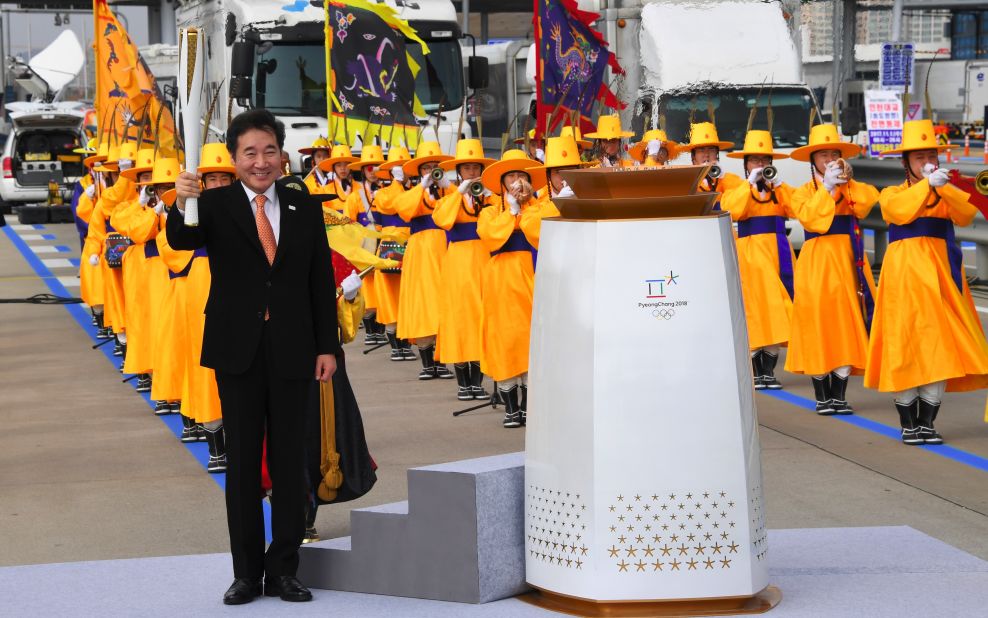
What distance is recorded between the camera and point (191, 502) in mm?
8430

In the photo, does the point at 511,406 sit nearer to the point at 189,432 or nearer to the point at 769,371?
the point at 189,432

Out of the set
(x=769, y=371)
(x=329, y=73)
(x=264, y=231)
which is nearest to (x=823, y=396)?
(x=769, y=371)

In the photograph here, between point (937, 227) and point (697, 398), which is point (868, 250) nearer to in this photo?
point (937, 227)

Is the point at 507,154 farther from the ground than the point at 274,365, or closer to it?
farther from the ground

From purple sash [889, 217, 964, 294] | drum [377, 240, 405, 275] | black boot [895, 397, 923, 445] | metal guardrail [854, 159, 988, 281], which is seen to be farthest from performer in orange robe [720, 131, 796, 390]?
metal guardrail [854, 159, 988, 281]

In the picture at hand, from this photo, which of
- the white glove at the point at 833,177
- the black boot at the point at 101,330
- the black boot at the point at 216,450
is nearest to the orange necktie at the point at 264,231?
the black boot at the point at 216,450

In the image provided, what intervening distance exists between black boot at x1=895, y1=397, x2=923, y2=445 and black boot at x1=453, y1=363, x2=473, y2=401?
11.1 ft

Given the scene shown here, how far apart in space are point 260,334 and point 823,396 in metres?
6.02

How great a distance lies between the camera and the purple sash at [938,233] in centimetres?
973

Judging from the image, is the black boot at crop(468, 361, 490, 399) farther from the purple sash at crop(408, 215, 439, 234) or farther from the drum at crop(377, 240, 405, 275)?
the drum at crop(377, 240, 405, 275)

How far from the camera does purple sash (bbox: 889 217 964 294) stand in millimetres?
9727

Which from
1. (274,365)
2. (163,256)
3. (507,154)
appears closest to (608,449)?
(274,365)

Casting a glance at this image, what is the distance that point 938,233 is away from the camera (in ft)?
32.0

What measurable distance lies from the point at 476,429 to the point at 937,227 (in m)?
3.07
